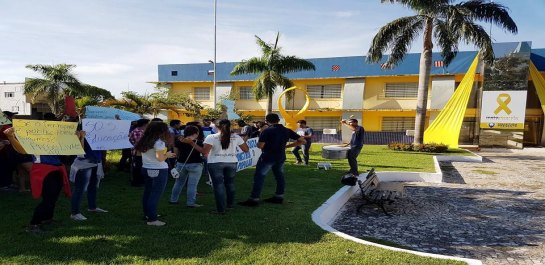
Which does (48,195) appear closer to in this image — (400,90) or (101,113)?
(101,113)

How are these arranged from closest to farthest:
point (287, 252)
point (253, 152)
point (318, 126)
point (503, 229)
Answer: point (287, 252) → point (503, 229) → point (253, 152) → point (318, 126)

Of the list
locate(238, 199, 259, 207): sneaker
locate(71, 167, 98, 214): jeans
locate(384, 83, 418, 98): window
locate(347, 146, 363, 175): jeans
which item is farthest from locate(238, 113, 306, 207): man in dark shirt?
locate(384, 83, 418, 98): window

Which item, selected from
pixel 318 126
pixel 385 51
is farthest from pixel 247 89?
pixel 385 51

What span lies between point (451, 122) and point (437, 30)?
6031mm

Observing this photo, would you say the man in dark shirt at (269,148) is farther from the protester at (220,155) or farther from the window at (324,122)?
the window at (324,122)

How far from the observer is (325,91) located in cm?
3228

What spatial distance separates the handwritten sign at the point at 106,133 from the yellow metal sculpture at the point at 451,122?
799 inches

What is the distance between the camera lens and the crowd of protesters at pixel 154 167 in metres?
4.92

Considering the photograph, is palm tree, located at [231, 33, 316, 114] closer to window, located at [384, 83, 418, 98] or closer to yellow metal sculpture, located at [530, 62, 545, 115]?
window, located at [384, 83, 418, 98]

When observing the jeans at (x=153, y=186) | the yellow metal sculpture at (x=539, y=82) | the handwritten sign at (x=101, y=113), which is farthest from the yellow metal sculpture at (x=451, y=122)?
the jeans at (x=153, y=186)

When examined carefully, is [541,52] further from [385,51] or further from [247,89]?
[247,89]

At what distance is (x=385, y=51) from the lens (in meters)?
21.1

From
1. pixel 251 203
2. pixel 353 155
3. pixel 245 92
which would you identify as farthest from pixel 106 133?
pixel 245 92

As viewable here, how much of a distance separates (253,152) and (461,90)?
17688 mm
